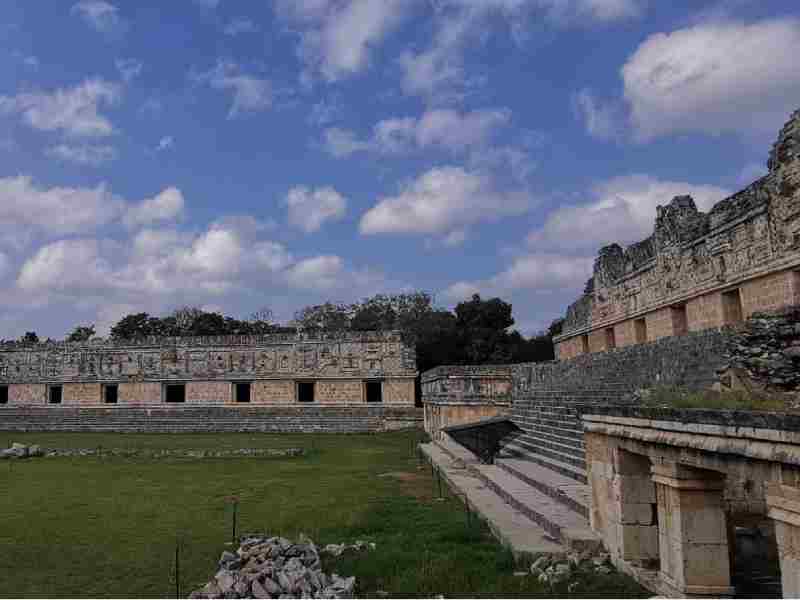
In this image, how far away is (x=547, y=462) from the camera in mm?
10148

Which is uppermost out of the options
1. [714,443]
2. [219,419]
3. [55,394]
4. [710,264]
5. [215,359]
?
[710,264]

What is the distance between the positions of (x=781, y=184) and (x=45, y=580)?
10691mm

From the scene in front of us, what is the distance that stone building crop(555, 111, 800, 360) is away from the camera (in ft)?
33.1

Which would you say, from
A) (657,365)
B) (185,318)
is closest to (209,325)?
(185,318)

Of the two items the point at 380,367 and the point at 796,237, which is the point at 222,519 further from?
the point at 380,367

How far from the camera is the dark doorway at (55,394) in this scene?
1337 inches

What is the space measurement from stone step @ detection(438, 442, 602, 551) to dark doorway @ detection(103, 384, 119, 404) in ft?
90.1

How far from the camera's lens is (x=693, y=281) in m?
13.2

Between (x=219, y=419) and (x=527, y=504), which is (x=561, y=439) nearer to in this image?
(x=527, y=504)

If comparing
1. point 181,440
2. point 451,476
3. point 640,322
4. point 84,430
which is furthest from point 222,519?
point 84,430

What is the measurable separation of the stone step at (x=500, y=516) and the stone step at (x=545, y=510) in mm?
68

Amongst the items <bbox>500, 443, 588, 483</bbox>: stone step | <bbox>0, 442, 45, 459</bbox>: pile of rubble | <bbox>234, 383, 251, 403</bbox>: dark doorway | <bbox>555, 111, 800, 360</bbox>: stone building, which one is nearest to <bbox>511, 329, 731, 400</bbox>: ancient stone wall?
<bbox>555, 111, 800, 360</bbox>: stone building

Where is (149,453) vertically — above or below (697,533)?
below

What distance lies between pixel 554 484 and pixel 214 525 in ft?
14.1
